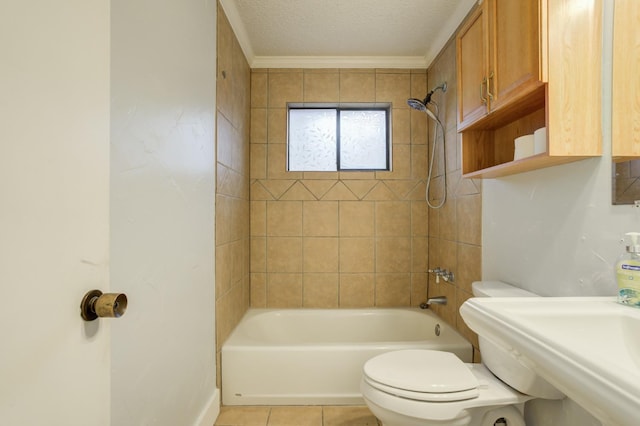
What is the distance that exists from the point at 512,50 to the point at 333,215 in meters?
1.65

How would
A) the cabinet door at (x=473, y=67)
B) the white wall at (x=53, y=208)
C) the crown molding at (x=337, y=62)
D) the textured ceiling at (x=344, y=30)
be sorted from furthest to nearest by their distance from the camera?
the crown molding at (x=337, y=62) → the textured ceiling at (x=344, y=30) → the cabinet door at (x=473, y=67) → the white wall at (x=53, y=208)

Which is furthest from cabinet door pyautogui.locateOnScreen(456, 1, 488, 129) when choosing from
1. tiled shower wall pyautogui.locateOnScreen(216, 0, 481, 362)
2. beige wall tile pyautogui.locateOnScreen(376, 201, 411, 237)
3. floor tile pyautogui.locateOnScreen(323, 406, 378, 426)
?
floor tile pyautogui.locateOnScreen(323, 406, 378, 426)

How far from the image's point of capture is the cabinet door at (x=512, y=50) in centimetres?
111

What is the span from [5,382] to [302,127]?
251 centimetres

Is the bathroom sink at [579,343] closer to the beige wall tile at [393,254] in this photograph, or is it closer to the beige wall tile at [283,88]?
the beige wall tile at [393,254]

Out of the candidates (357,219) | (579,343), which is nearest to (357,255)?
(357,219)

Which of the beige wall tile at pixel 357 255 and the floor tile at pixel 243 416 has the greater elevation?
the beige wall tile at pixel 357 255

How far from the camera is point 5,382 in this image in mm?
469

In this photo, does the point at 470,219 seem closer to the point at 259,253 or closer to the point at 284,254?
the point at 284,254

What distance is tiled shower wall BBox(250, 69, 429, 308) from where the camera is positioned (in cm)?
259

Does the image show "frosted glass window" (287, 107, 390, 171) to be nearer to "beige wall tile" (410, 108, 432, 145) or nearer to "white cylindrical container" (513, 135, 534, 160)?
"beige wall tile" (410, 108, 432, 145)

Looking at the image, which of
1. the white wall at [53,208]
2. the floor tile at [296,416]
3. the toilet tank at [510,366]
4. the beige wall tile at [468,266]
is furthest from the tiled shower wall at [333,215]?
the white wall at [53,208]

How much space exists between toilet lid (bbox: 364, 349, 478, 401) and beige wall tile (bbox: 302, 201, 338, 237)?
1239 millimetres

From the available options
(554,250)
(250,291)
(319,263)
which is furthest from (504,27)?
(250,291)
